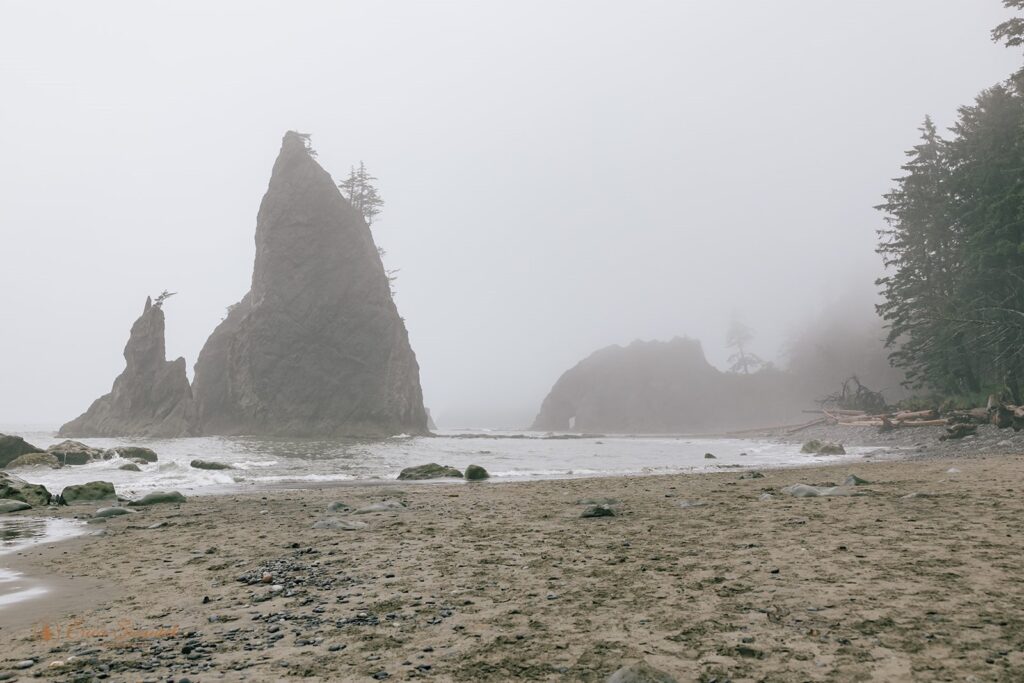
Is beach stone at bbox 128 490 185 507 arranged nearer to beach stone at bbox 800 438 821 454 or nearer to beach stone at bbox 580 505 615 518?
beach stone at bbox 580 505 615 518

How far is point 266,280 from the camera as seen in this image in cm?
6806

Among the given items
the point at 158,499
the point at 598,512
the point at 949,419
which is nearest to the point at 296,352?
the point at 158,499

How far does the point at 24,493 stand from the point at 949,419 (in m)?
36.3

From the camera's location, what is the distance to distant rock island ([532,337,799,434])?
9875 cm

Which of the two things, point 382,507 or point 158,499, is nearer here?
point 382,507

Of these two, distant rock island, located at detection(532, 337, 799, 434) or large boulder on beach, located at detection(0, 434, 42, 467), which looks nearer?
large boulder on beach, located at detection(0, 434, 42, 467)

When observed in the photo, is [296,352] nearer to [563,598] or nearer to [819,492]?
[819,492]

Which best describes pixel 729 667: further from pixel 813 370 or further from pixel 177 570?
pixel 813 370

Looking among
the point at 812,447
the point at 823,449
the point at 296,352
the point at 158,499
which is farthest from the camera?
the point at 296,352

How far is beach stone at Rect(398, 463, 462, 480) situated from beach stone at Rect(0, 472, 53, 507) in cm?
933

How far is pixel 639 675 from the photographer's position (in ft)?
10.4

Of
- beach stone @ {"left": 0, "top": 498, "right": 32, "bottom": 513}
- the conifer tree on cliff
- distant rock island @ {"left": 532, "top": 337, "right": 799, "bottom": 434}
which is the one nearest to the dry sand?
beach stone @ {"left": 0, "top": 498, "right": 32, "bottom": 513}

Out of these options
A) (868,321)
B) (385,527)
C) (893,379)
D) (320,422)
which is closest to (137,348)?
(320,422)

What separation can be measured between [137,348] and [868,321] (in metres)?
102
